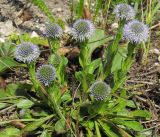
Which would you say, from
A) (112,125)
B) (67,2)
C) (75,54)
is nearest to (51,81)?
(112,125)

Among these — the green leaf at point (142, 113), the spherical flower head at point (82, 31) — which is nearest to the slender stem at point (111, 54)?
the spherical flower head at point (82, 31)

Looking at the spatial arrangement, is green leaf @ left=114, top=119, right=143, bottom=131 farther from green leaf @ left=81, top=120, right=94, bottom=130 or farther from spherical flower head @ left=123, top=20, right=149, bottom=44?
spherical flower head @ left=123, top=20, right=149, bottom=44

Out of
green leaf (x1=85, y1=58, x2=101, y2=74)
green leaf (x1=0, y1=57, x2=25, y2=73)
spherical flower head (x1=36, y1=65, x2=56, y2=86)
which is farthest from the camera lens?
green leaf (x1=0, y1=57, x2=25, y2=73)

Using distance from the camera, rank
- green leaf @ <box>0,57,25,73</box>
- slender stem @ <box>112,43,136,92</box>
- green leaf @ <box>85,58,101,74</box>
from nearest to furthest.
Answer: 1. slender stem @ <box>112,43,136,92</box>
2. green leaf @ <box>85,58,101,74</box>
3. green leaf @ <box>0,57,25,73</box>

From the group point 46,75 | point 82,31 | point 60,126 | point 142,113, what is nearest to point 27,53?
point 46,75

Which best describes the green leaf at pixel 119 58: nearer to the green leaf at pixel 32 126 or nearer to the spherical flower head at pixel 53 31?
the spherical flower head at pixel 53 31

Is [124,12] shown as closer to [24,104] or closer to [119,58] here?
[119,58]

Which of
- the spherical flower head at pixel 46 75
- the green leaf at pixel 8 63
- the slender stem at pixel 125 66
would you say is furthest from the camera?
the green leaf at pixel 8 63

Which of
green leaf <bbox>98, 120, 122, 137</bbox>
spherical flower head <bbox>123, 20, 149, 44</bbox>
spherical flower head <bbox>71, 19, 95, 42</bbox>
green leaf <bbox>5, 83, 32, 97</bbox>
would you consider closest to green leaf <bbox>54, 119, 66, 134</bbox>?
green leaf <bbox>98, 120, 122, 137</bbox>

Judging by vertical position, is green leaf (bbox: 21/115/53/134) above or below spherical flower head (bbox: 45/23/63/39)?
below
